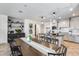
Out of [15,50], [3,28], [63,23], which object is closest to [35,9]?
[63,23]

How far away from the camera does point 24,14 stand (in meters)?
2.05

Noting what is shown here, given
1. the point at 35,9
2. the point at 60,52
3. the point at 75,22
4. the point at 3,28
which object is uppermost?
the point at 35,9

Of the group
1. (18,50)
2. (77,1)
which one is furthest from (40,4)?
(18,50)

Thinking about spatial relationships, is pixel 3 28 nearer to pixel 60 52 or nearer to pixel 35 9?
pixel 35 9

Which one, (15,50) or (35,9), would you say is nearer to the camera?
(35,9)

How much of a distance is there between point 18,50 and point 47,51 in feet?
1.87

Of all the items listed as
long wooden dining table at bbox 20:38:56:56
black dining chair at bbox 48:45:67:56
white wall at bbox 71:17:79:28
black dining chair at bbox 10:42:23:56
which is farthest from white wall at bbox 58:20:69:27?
black dining chair at bbox 10:42:23:56

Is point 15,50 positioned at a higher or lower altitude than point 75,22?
lower

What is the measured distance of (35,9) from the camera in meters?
2.04

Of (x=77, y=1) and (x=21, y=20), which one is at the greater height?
(x=77, y=1)

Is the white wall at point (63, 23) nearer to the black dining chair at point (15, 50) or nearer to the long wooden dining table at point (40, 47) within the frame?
the long wooden dining table at point (40, 47)

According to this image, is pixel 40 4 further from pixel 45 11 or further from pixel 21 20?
pixel 21 20

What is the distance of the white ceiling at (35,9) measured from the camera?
198 cm

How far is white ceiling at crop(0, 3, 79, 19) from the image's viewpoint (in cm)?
198
